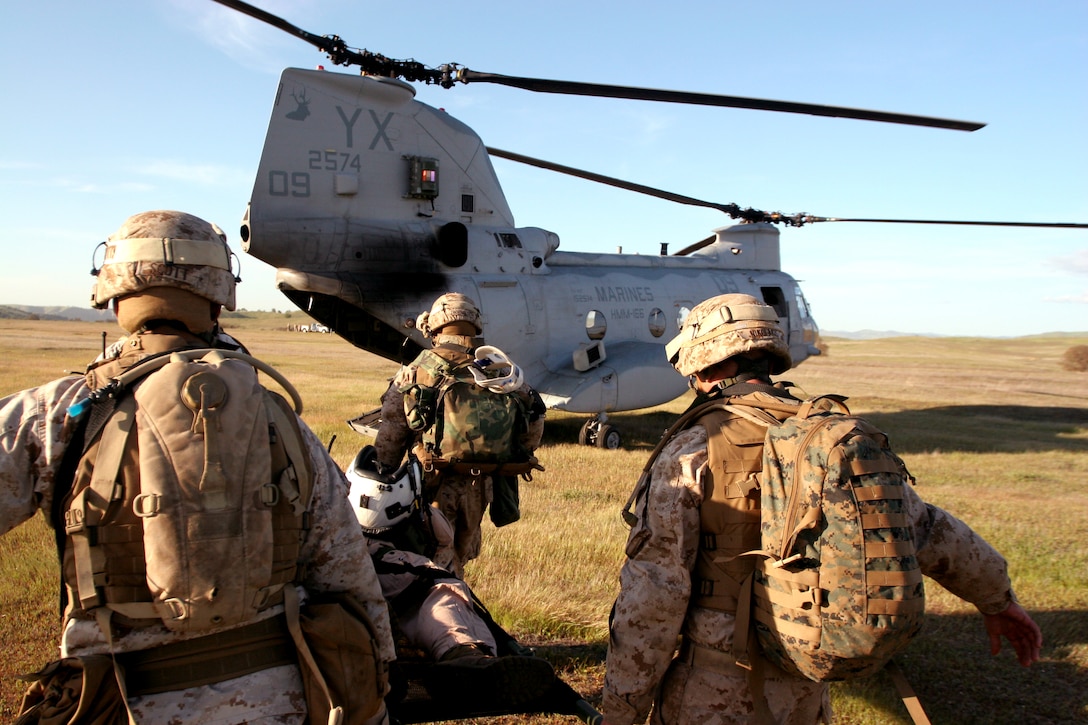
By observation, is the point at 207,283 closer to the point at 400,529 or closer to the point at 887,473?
the point at 400,529

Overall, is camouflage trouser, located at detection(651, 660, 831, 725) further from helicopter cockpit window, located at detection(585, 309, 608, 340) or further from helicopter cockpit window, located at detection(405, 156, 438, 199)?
helicopter cockpit window, located at detection(585, 309, 608, 340)

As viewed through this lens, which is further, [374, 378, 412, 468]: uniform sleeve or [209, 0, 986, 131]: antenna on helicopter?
[209, 0, 986, 131]: antenna on helicopter

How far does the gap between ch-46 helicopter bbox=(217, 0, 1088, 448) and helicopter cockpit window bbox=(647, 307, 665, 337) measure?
24 millimetres

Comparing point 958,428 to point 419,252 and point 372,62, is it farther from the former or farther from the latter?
point 372,62

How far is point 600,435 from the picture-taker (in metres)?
10.8

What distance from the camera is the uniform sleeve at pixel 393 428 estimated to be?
15.4 ft

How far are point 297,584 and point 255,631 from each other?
0.18m

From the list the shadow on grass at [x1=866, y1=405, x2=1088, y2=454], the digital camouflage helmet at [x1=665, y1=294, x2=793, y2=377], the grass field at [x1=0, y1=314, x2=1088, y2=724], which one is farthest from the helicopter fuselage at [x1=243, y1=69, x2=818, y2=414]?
the digital camouflage helmet at [x1=665, y1=294, x2=793, y2=377]

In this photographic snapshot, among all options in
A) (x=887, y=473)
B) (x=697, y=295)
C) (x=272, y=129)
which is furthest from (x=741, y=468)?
(x=697, y=295)

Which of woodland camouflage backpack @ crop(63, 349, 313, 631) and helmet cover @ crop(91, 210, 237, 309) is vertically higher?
helmet cover @ crop(91, 210, 237, 309)

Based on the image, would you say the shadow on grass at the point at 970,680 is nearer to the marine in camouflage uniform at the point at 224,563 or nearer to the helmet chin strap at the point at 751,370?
the helmet chin strap at the point at 751,370

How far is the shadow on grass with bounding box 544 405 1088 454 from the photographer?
11.7 m

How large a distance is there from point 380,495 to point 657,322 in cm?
931

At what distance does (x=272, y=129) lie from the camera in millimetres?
8758
